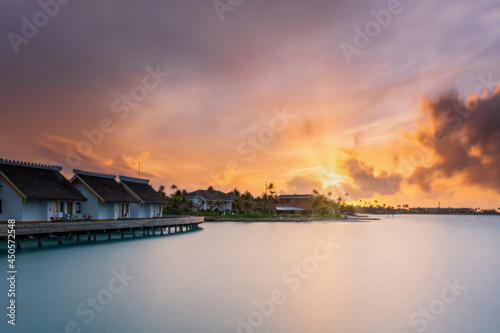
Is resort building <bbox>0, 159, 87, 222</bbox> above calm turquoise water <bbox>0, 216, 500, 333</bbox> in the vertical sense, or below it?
above

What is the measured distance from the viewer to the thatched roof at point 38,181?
27.6 meters

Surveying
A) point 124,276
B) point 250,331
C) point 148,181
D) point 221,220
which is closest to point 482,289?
point 250,331

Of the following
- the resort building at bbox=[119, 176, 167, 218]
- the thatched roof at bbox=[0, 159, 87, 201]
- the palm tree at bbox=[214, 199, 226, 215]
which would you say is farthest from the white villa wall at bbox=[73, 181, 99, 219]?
the palm tree at bbox=[214, 199, 226, 215]

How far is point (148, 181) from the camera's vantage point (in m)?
49.4

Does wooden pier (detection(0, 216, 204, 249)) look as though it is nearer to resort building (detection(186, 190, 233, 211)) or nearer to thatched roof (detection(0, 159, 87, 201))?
thatched roof (detection(0, 159, 87, 201))

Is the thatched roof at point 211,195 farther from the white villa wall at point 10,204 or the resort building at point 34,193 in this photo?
the white villa wall at point 10,204

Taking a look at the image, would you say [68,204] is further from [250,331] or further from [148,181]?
[250,331]

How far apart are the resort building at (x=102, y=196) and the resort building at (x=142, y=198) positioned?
1.18 metres

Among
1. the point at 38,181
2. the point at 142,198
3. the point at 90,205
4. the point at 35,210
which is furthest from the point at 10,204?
the point at 142,198

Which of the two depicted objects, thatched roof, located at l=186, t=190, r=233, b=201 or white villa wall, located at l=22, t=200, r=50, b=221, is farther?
thatched roof, located at l=186, t=190, r=233, b=201

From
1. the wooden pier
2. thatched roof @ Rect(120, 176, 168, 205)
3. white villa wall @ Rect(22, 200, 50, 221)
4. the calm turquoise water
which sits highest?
thatched roof @ Rect(120, 176, 168, 205)

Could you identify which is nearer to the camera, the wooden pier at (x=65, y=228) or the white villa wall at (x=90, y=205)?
the wooden pier at (x=65, y=228)

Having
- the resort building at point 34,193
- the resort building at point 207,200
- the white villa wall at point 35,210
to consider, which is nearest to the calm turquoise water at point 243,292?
the white villa wall at point 35,210

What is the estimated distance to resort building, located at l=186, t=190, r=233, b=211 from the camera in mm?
82812
